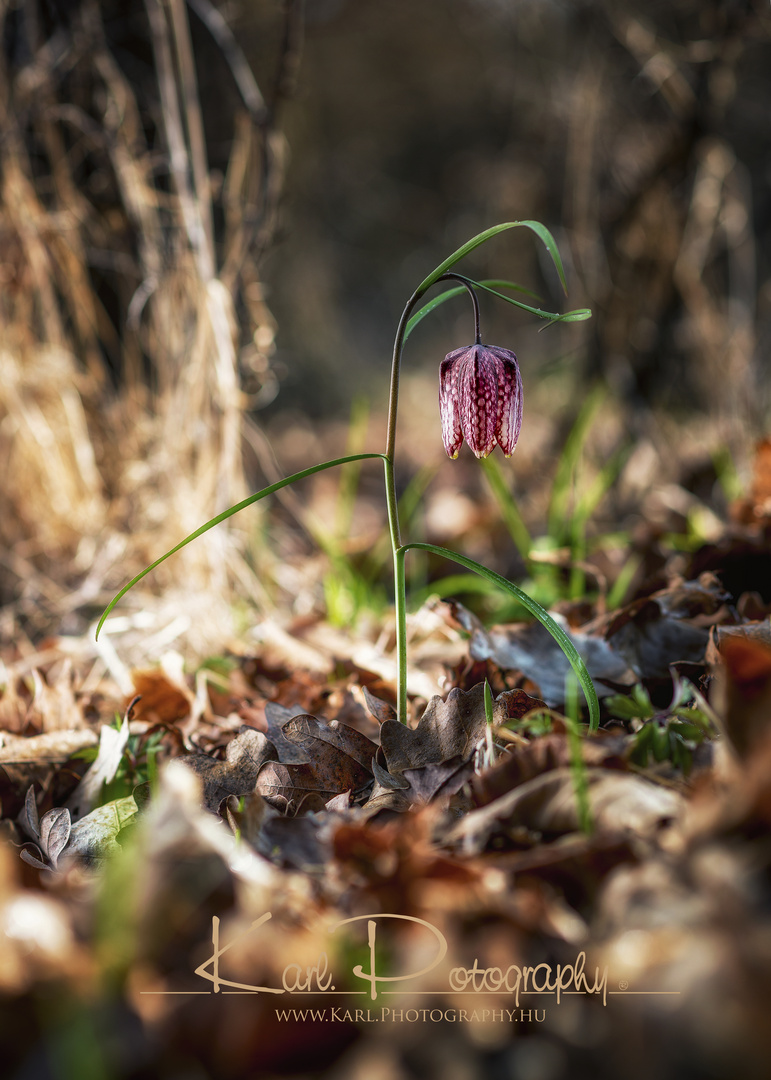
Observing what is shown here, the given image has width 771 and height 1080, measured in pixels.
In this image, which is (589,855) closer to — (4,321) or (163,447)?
(163,447)

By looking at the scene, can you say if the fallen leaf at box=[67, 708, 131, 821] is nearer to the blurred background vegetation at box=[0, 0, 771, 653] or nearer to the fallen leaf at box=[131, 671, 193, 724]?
the fallen leaf at box=[131, 671, 193, 724]

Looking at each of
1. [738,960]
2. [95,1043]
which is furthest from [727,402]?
[95,1043]

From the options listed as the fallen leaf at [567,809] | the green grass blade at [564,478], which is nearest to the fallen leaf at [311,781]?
the fallen leaf at [567,809]

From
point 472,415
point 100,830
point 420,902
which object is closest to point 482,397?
point 472,415

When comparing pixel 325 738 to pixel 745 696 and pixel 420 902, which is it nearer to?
pixel 420 902

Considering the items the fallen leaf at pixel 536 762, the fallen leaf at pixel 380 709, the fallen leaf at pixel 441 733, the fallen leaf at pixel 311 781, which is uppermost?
the fallen leaf at pixel 380 709

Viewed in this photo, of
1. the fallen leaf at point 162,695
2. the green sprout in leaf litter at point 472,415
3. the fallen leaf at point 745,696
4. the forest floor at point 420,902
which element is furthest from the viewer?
the fallen leaf at point 162,695

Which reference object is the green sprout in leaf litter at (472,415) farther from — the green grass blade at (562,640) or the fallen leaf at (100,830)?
the fallen leaf at (100,830)
